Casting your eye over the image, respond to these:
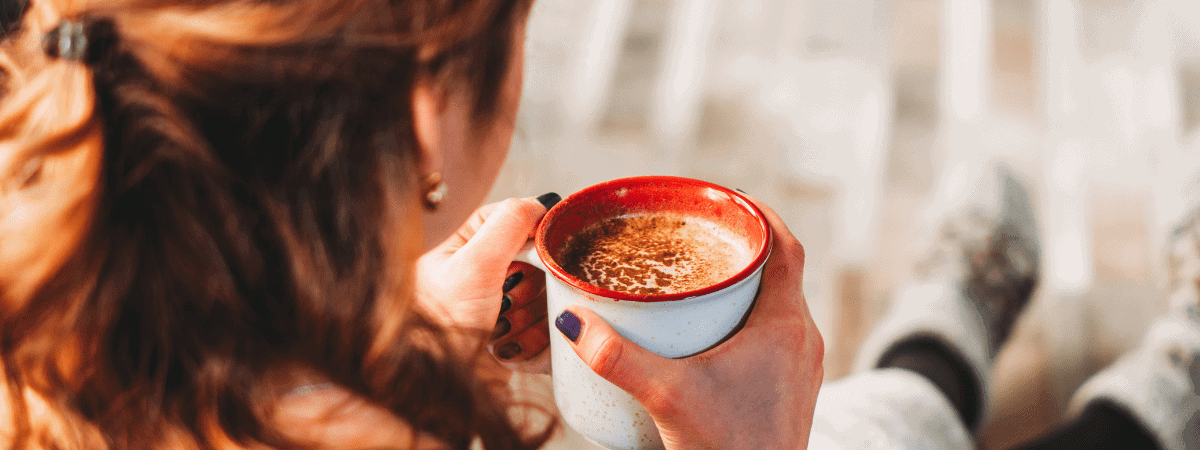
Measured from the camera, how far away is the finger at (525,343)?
1.71ft

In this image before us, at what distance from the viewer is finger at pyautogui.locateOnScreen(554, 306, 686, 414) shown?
40 cm

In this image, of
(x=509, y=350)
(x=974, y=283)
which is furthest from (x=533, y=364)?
(x=974, y=283)

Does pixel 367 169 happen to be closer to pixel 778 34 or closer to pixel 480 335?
pixel 480 335

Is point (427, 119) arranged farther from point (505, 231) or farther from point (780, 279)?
point (780, 279)

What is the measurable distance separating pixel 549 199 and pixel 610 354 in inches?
5.3

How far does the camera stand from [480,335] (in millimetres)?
520

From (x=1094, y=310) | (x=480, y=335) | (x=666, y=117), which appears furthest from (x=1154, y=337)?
(x=480, y=335)

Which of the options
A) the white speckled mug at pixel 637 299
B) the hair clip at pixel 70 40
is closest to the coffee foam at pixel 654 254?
the white speckled mug at pixel 637 299

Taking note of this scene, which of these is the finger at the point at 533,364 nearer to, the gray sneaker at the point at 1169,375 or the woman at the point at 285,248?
the woman at the point at 285,248

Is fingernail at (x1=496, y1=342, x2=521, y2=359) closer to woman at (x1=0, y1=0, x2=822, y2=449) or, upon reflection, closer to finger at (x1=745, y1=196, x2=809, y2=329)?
woman at (x1=0, y1=0, x2=822, y2=449)

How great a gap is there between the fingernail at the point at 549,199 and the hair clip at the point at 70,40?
0.87 ft

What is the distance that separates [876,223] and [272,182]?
4.04 ft

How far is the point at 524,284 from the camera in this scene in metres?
0.48

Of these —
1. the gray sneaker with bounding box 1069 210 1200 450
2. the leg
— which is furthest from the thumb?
the gray sneaker with bounding box 1069 210 1200 450
